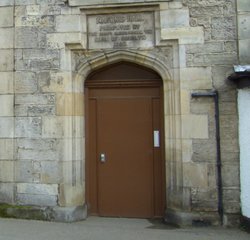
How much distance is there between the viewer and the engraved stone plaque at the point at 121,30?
707cm

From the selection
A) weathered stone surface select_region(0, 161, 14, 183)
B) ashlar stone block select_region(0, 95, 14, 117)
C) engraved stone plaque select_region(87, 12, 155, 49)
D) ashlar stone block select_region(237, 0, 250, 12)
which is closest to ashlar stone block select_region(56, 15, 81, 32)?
engraved stone plaque select_region(87, 12, 155, 49)

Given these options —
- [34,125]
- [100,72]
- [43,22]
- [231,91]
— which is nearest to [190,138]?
[231,91]

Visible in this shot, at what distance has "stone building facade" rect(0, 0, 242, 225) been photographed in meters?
6.76

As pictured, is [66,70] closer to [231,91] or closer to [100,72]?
[100,72]

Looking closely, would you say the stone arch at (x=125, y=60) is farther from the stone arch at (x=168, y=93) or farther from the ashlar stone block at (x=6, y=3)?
the ashlar stone block at (x=6, y=3)

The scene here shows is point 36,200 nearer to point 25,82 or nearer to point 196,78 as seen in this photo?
point 25,82

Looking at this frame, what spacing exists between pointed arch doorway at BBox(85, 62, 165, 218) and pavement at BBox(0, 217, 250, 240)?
0.41m

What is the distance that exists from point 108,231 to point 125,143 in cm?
163

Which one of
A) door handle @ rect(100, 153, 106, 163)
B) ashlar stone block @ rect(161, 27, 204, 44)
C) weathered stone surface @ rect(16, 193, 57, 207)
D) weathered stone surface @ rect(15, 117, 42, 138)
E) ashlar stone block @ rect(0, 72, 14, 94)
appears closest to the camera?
ashlar stone block @ rect(161, 27, 204, 44)

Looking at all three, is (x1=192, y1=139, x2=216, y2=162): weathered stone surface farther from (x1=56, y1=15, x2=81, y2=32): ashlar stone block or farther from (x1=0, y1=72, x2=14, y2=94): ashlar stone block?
(x1=0, y1=72, x2=14, y2=94): ashlar stone block

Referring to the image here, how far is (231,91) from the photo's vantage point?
22.1 feet

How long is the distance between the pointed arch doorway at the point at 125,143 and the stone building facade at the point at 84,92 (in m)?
0.20

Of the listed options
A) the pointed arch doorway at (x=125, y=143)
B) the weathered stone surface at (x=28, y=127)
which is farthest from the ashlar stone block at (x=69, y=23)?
the weathered stone surface at (x=28, y=127)

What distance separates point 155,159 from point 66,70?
2193 mm
